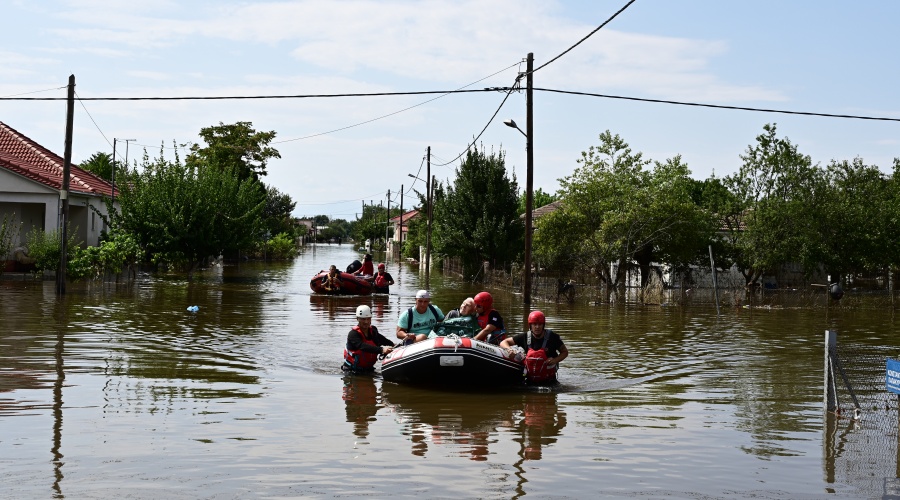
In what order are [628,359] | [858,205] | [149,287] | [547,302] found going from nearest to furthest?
[628,359]
[547,302]
[149,287]
[858,205]

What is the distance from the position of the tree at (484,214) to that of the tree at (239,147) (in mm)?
24005

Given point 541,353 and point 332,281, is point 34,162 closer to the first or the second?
point 332,281

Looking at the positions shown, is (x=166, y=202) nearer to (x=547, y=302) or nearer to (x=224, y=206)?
(x=224, y=206)

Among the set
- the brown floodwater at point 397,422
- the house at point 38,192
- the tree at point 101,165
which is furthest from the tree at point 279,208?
the brown floodwater at point 397,422

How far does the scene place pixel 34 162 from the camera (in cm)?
4528

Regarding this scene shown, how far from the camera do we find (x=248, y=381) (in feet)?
52.3

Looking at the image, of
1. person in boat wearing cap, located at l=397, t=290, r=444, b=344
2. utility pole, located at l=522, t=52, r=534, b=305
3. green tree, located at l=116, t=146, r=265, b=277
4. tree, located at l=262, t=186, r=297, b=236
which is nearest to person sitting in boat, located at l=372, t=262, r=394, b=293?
utility pole, located at l=522, t=52, r=534, b=305

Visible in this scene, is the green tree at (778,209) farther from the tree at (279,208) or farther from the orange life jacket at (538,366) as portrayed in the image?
the tree at (279,208)

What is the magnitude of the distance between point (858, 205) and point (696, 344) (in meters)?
21.1

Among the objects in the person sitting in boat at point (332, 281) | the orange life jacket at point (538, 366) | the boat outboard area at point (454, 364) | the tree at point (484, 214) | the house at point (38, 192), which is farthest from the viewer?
the tree at point (484, 214)

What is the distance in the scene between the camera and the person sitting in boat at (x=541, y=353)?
51.5ft

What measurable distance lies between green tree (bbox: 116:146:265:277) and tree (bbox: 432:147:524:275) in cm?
1052

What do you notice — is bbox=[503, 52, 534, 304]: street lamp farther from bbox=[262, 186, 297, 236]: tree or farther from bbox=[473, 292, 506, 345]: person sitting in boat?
bbox=[262, 186, 297, 236]: tree

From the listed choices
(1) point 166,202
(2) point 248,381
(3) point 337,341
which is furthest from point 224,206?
(2) point 248,381
